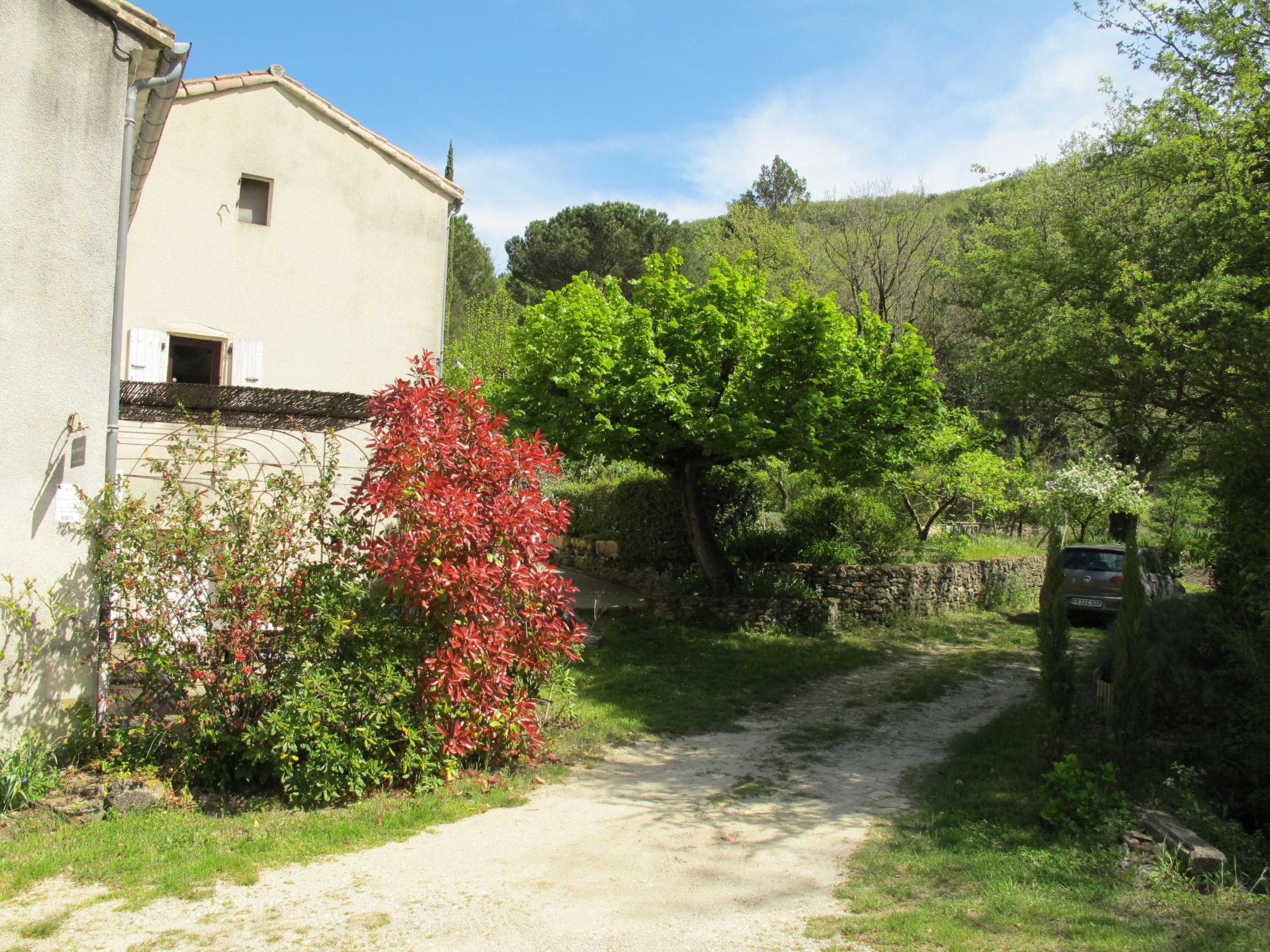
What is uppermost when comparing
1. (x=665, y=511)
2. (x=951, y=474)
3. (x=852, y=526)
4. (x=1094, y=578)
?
(x=951, y=474)

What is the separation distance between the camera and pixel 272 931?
486cm

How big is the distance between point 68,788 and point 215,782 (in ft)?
3.21

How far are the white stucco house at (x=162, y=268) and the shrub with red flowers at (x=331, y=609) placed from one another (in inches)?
19.5

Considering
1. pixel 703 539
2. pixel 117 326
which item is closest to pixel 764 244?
pixel 703 539

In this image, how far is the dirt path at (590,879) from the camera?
4.85m

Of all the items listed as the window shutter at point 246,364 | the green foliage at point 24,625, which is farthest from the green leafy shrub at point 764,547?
the green foliage at point 24,625

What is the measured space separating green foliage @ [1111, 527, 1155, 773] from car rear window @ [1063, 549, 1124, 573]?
1010cm

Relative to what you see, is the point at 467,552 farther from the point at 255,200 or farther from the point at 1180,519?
the point at 1180,519

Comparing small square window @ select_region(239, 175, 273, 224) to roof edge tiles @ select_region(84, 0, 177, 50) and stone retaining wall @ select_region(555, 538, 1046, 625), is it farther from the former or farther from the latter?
stone retaining wall @ select_region(555, 538, 1046, 625)

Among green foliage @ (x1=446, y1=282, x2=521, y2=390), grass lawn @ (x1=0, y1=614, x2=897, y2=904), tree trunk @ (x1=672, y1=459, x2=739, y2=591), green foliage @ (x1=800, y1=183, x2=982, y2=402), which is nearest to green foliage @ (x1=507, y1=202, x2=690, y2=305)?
green foliage @ (x1=446, y1=282, x2=521, y2=390)

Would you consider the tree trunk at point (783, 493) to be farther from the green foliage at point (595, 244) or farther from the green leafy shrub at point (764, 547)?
the green foliage at point (595, 244)

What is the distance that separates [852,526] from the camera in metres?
17.3

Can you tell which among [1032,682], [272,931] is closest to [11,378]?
[272,931]

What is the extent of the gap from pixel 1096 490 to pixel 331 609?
17745 millimetres
